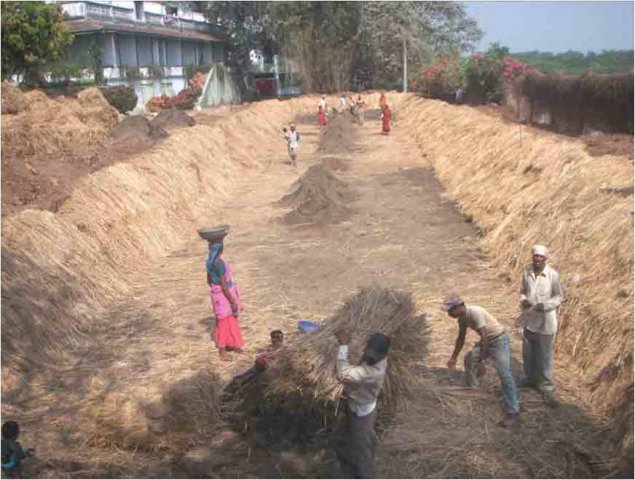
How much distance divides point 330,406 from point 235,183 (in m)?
15.8

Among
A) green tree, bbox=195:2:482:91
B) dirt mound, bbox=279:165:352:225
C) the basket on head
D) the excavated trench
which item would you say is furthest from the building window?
the basket on head

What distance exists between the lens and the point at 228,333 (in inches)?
327

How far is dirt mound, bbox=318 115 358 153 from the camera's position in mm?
27203

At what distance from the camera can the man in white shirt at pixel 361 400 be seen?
17.3 feet

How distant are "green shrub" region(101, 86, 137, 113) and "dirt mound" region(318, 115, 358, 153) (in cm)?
1078

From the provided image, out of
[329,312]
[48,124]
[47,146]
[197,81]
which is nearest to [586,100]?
[329,312]

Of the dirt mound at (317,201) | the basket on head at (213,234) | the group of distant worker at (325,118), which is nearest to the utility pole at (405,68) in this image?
the group of distant worker at (325,118)

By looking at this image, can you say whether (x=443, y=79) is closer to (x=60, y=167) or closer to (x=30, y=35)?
(x=30, y=35)

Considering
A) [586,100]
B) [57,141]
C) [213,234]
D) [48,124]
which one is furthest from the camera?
[586,100]

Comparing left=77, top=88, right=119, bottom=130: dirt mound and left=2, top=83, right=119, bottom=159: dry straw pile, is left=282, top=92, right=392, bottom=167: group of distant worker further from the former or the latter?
left=2, top=83, right=119, bottom=159: dry straw pile

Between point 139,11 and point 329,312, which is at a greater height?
point 139,11

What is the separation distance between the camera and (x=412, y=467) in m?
5.94

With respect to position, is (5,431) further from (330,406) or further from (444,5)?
(444,5)

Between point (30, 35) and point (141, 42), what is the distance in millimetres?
16882
